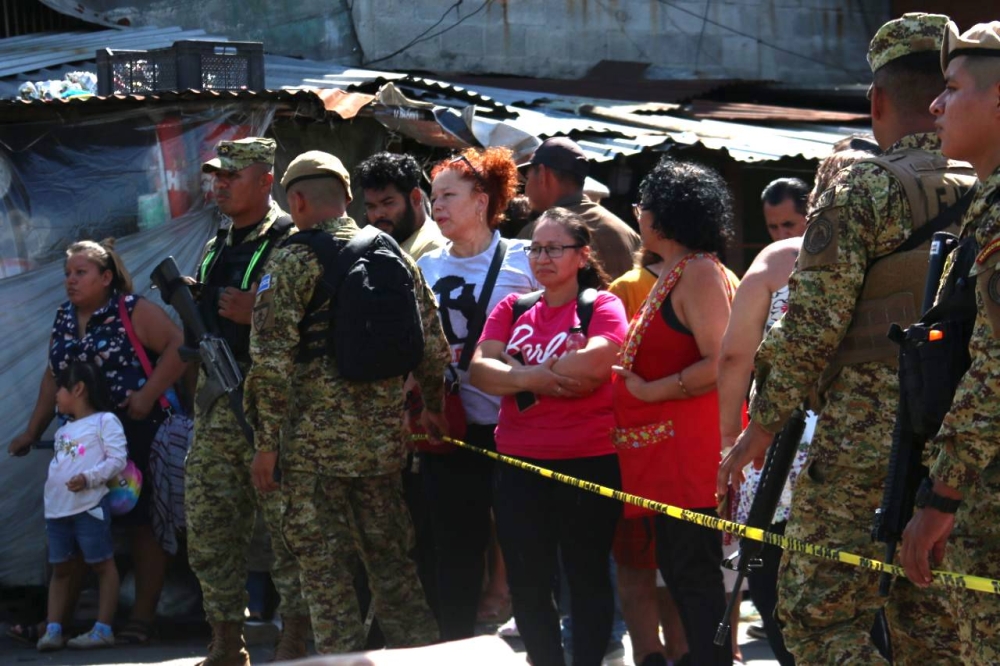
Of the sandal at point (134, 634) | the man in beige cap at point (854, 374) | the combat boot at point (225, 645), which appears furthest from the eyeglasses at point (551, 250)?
the sandal at point (134, 634)

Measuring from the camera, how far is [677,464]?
5207 mm

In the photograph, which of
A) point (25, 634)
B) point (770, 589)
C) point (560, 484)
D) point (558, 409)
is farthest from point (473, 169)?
point (25, 634)

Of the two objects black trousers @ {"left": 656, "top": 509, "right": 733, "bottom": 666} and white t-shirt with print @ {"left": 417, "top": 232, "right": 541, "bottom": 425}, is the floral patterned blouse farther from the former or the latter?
black trousers @ {"left": 656, "top": 509, "right": 733, "bottom": 666}

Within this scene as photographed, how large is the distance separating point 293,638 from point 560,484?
1.57m

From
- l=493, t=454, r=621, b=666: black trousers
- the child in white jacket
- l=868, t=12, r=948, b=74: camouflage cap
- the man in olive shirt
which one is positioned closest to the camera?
l=868, t=12, r=948, b=74: camouflage cap

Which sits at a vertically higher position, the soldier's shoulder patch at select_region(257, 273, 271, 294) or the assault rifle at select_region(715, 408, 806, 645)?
the soldier's shoulder patch at select_region(257, 273, 271, 294)

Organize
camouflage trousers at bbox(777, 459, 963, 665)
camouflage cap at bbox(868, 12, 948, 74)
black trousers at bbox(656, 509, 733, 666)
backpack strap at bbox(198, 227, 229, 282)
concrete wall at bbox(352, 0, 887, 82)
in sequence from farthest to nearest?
concrete wall at bbox(352, 0, 887, 82), backpack strap at bbox(198, 227, 229, 282), black trousers at bbox(656, 509, 733, 666), camouflage cap at bbox(868, 12, 948, 74), camouflage trousers at bbox(777, 459, 963, 665)

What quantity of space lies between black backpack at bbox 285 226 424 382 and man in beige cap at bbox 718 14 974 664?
1.98 m

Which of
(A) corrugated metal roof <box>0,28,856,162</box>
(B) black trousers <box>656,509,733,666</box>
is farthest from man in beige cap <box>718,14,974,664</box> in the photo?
(A) corrugated metal roof <box>0,28,856,162</box>

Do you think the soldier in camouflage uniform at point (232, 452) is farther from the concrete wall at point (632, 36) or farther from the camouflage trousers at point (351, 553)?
the concrete wall at point (632, 36)

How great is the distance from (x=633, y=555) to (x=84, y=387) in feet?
10.1

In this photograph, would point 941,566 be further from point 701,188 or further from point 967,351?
point 701,188

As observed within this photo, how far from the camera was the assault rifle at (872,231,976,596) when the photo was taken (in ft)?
10.8

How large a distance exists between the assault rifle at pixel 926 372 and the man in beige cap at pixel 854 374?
30 centimetres
